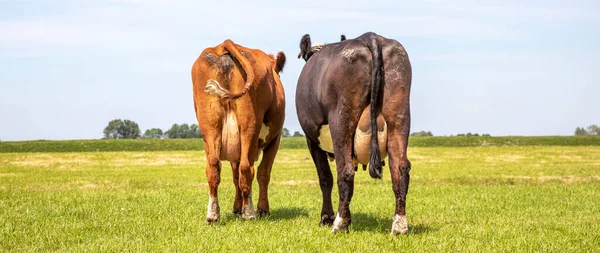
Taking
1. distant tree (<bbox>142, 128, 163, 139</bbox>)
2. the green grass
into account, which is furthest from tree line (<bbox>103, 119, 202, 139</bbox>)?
the green grass

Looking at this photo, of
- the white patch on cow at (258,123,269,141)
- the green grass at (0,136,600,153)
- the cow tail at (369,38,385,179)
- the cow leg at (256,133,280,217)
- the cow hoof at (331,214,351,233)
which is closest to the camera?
the cow tail at (369,38,385,179)

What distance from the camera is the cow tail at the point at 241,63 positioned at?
10.4m

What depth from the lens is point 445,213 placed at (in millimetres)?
12727

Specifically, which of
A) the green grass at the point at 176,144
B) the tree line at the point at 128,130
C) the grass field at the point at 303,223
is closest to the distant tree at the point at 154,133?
the tree line at the point at 128,130

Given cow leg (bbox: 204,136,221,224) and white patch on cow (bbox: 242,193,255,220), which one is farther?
white patch on cow (bbox: 242,193,255,220)

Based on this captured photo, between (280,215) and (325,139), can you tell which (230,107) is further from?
(280,215)

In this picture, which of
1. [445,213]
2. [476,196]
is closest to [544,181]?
[476,196]

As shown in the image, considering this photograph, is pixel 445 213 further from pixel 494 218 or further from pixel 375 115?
pixel 375 115

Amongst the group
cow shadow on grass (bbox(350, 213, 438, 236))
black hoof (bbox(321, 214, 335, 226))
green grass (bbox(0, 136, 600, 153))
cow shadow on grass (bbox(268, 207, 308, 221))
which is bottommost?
cow shadow on grass (bbox(268, 207, 308, 221))

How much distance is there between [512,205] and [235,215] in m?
A: 6.27

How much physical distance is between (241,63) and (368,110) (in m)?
2.48

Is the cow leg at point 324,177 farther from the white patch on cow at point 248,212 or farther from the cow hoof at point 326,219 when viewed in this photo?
the white patch on cow at point 248,212

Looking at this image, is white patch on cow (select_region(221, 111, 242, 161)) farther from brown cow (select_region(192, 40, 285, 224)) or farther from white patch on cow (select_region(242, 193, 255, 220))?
white patch on cow (select_region(242, 193, 255, 220))

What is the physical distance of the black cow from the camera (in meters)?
9.12
